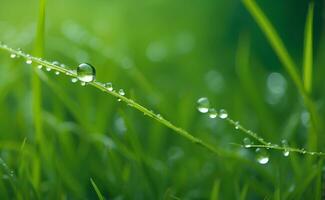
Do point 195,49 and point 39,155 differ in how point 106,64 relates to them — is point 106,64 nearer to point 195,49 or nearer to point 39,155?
point 39,155

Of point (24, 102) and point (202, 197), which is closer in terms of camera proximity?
point (202, 197)

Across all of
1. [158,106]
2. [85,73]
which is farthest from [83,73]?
[158,106]

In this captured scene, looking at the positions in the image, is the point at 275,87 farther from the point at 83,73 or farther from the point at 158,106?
the point at 83,73

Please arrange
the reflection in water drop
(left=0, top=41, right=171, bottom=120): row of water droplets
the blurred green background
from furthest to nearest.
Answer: the reflection in water drop → the blurred green background → (left=0, top=41, right=171, bottom=120): row of water droplets

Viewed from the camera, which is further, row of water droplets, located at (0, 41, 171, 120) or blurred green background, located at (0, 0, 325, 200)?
blurred green background, located at (0, 0, 325, 200)

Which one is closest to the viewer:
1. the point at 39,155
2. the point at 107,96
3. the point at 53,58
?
the point at 39,155

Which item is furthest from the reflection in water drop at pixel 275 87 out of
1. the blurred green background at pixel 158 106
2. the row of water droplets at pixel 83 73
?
the row of water droplets at pixel 83 73

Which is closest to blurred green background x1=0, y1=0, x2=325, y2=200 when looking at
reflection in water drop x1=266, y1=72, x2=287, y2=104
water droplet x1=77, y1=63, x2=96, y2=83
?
reflection in water drop x1=266, y1=72, x2=287, y2=104

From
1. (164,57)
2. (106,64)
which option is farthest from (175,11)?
(106,64)

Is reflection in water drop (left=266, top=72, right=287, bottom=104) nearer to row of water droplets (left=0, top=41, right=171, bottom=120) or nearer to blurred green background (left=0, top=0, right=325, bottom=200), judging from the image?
blurred green background (left=0, top=0, right=325, bottom=200)
